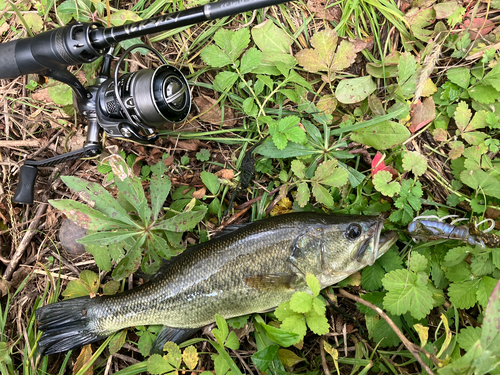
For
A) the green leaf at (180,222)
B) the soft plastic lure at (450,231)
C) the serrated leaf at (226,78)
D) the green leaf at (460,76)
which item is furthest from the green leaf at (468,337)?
the serrated leaf at (226,78)

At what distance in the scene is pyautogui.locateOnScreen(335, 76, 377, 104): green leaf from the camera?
2.98 m

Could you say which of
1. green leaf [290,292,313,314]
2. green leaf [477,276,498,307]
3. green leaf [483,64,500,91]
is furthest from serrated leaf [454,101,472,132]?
green leaf [290,292,313,314]

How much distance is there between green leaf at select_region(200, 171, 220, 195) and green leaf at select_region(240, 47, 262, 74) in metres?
0.99

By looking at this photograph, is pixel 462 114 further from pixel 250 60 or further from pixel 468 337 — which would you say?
pixel 250 60

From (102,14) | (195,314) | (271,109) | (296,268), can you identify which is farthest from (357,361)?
(102,14)

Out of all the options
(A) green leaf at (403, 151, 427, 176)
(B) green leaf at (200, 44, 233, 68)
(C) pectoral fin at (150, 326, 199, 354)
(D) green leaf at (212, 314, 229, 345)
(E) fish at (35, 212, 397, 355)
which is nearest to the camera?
(D) green leaf at (212, 314, 229, 345)

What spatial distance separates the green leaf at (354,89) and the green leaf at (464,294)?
1793 millimetres

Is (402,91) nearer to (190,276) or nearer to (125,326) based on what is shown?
(190,276)

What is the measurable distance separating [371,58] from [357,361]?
271cm

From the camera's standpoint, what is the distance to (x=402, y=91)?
2.88 metres

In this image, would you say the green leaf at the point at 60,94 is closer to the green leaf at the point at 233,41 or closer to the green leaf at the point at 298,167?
the green leaf at the point at 233,41

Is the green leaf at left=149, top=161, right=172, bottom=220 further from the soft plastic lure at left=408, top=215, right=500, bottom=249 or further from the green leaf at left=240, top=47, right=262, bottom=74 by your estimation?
the soft plastic lure at left=408, top=215, right=500, bottom=249

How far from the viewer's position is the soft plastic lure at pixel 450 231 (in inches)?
101

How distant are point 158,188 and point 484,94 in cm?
299
